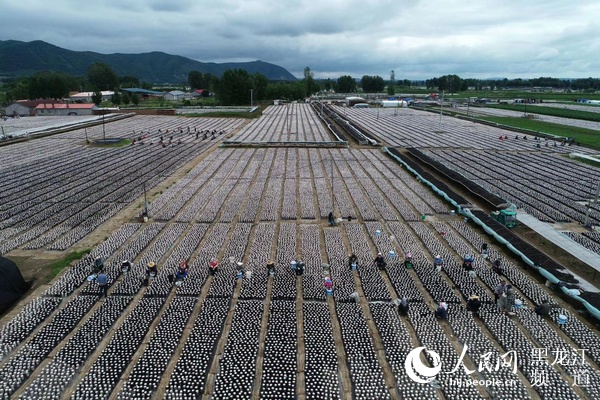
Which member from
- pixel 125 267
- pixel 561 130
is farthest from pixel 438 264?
pixel 561 130

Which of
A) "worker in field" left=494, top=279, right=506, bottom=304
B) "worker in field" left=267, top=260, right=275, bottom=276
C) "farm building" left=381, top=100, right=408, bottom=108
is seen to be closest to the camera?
"worker in field" left=494, top=279, right=506, bottom=304

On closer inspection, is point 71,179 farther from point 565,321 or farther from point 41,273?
point 565,321

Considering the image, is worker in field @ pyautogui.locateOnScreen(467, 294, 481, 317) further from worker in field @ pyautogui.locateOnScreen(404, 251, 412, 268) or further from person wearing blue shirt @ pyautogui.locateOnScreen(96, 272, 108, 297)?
person wearing blue shirt @ pyautogui.locateOnScreen(96, 272, 108, 297)

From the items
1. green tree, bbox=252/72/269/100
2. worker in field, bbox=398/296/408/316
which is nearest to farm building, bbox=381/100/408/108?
green tree, bbox=252/72/269/100

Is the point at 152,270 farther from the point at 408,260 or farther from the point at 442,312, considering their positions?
the point at 442,312

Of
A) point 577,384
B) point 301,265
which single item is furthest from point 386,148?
point 577,384

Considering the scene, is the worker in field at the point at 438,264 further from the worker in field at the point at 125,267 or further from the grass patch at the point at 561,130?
the grass patch at the point at 561,130

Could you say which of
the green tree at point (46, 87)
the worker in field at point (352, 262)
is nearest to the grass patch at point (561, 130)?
the worker in field at point (352, 262)
